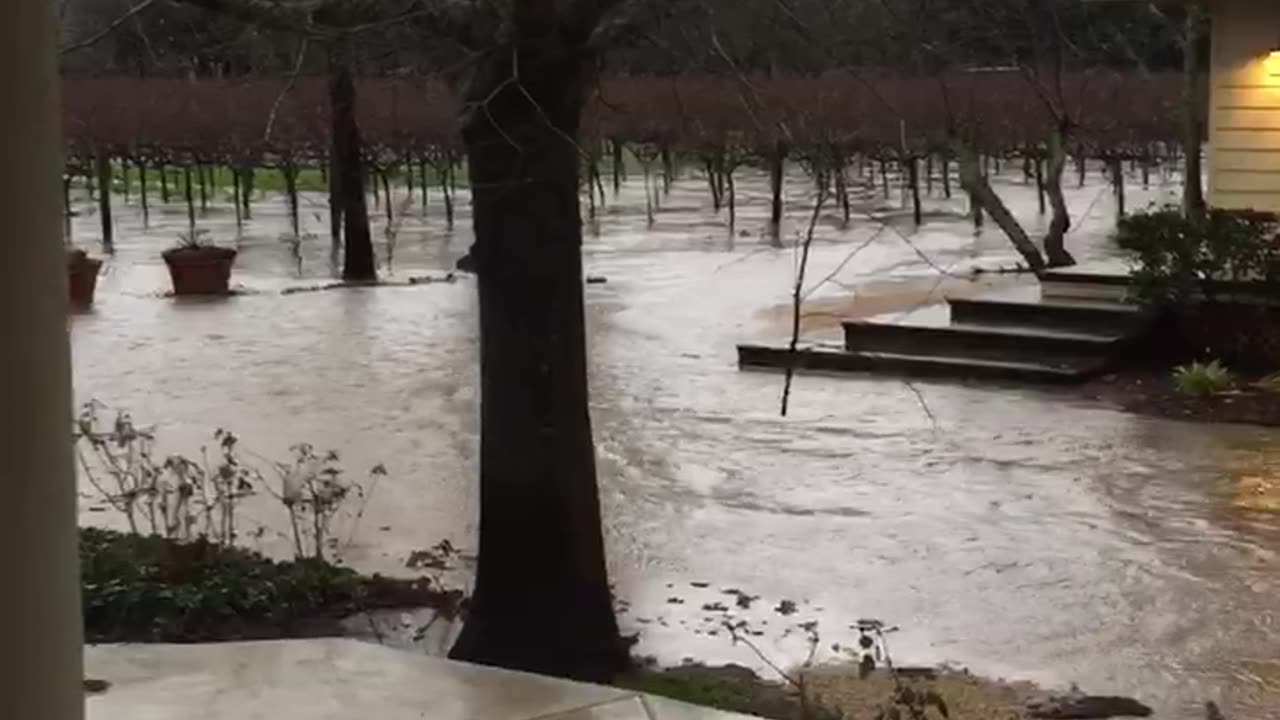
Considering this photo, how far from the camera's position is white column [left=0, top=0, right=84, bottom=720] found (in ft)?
7.71

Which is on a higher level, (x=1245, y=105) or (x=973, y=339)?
(x=1245, y=105)

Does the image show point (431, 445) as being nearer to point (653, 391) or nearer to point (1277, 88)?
point (653, 391)

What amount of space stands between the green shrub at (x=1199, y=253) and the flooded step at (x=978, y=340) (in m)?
0.56

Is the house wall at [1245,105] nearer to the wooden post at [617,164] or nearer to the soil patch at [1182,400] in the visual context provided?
the soil patch at [1182,400]

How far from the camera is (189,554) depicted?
748 centimetres

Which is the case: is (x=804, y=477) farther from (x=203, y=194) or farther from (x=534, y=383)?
(x=203, y=194)

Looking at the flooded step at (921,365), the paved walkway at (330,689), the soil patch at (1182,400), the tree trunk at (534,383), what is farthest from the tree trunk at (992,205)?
the paved walkway at (330,689)

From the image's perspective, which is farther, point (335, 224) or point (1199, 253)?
point (335, 224)

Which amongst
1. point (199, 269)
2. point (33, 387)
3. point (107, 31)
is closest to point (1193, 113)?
point (199, 269)

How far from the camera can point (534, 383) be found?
6.18 meters

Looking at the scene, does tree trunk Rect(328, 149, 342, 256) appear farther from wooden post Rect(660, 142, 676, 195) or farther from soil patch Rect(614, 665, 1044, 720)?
soil patch Rect(614, 665, 1044, 720)

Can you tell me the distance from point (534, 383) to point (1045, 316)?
→ 32.2ft

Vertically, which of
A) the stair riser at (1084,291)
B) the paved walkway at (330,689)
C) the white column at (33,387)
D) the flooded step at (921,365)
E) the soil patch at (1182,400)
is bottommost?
the soil patch at (1182,400)

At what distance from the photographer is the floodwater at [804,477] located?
7.33 metres
